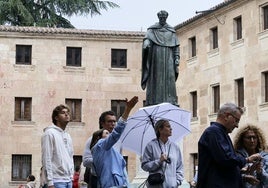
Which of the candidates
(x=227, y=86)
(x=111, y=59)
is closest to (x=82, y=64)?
(x=111, y=59)

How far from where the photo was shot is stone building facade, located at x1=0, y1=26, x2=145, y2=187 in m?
37.0

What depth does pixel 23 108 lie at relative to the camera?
1475 inches

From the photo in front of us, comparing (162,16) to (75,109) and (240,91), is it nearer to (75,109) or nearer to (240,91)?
(240,91)

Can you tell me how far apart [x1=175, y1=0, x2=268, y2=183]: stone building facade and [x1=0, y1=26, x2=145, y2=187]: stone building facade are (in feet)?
9.23

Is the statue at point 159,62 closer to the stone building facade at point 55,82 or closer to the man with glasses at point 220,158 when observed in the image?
the man with glasses at point 220,158

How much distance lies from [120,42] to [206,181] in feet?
103

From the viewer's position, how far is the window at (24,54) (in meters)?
37.8

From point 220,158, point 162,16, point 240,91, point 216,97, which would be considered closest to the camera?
point 220,158

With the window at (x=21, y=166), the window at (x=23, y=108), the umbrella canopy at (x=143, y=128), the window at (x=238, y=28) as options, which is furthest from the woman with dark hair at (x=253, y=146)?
the window at (x=23, y=108)

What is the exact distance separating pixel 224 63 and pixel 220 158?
1075 inches

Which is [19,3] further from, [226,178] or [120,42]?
[226,178]

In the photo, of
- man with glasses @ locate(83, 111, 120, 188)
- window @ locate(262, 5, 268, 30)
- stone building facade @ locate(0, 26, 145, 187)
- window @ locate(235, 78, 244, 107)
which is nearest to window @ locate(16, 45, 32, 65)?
stone building facade @ locate(0, 26, 145, 187)

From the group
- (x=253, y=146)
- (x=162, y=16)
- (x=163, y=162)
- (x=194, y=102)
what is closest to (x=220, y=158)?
(x=253, y=146)

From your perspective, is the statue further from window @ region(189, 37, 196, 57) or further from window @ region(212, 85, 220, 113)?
window @ region(189, 37, 196, 57)
